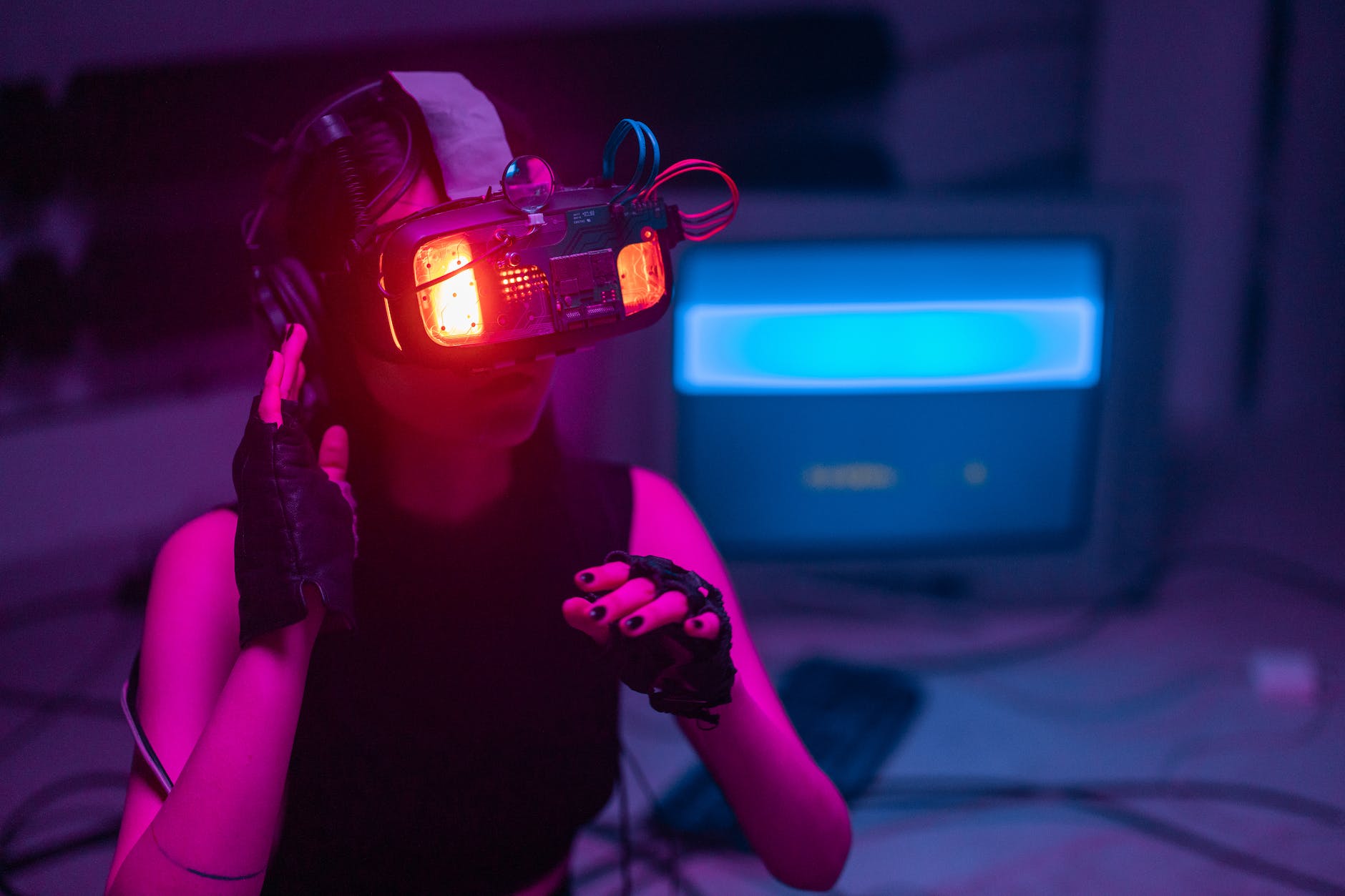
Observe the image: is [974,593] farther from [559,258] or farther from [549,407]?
[559,258]

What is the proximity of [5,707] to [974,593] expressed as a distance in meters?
1.47

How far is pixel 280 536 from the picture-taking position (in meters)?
0.53

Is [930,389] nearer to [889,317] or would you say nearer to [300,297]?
[889,317]

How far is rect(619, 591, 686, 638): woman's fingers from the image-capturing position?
0.48 meters

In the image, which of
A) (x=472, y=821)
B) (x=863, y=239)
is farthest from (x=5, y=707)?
(x=863, y=239)

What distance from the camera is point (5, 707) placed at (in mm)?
1214

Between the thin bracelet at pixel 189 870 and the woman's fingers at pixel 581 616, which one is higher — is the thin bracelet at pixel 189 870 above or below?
below

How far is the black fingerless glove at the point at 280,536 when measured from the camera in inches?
20.6

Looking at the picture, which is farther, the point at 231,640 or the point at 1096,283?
the point at 1096,283

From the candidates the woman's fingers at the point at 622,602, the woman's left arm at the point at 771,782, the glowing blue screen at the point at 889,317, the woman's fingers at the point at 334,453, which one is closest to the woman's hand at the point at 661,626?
the woman's fingers at the point at 622,602

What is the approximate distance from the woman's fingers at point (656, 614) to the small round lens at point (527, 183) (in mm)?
239

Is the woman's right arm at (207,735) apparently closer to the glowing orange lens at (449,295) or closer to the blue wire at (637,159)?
the glowing orange lens at (449,295)

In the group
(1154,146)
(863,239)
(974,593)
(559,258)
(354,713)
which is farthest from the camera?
(1154,146)

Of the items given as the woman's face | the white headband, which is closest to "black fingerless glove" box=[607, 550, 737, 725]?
the woman's face
